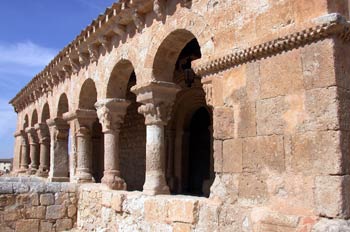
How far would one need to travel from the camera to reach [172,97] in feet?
22.7

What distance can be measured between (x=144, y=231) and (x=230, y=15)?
11.1 feet

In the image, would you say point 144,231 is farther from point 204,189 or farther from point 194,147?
point 194,147

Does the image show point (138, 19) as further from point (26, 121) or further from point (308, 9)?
point (26, 121)

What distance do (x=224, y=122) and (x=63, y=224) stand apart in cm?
511

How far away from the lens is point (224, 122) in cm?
494

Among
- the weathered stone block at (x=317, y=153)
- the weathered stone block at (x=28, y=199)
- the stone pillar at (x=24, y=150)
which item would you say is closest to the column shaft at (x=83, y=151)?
the weathered stone block at (x=28, y=199)

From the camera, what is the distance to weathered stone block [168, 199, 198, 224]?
527cm

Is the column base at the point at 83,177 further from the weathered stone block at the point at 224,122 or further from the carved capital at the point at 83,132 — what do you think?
the weathered stone block at the point at 224,122

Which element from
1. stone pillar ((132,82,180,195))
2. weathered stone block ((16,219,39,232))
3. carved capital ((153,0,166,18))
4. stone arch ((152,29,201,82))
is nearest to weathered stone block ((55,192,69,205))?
weathered stone block ((16,219,39,232))

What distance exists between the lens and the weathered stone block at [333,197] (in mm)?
3719

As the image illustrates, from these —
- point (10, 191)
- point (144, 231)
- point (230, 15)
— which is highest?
point (230, 15)

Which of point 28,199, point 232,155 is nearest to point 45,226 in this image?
point 28,199

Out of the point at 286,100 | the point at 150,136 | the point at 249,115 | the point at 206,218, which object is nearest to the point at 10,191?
the point at 150,136

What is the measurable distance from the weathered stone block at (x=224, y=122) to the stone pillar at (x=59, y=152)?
7405 millimetres
